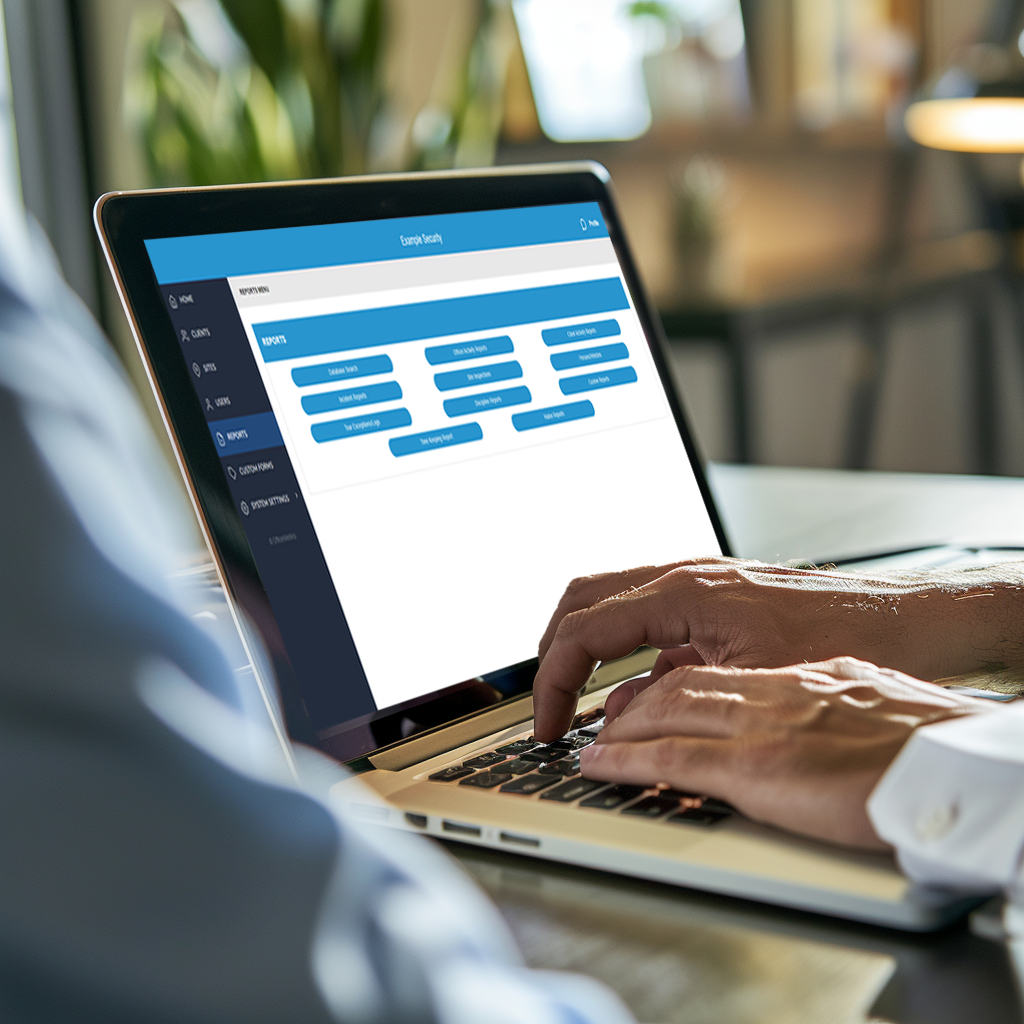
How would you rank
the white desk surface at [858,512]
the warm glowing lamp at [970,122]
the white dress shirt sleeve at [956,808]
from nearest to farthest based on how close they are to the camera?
the white dress shirt sleeve at [956,808] < the white desk surface at [858,512] < the warm glowing lamp at [970,122]

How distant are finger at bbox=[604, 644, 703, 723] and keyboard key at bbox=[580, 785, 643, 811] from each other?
2.5 inches

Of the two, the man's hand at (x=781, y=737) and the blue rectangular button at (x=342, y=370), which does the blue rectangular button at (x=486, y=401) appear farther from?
the man's hand at (x=781, y=737)

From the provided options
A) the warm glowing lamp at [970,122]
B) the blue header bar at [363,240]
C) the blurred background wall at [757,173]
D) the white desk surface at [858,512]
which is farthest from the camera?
the blurred background wall at [757,173]

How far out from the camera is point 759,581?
2.17 ft

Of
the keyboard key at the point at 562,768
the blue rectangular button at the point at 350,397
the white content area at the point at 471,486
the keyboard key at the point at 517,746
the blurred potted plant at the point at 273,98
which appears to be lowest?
the keyboard key at the point at 517,746

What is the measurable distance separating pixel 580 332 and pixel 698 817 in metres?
0.39

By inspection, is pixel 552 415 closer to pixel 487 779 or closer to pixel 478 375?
pixel 478 375

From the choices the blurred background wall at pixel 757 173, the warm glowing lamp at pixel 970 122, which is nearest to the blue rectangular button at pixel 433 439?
the warm glowing lamp at pixel 970 122

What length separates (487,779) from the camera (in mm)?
551

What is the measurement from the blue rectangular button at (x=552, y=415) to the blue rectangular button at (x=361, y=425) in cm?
9

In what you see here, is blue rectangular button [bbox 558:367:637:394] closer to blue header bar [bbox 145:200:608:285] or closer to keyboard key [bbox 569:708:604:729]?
blue header bar [bbox 145:200:608:285]

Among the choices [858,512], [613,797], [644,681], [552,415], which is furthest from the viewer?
[858,512]

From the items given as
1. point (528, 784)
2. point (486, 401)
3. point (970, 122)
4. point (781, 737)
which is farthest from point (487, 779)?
point (970, 122)

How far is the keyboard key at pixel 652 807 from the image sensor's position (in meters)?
0.49
